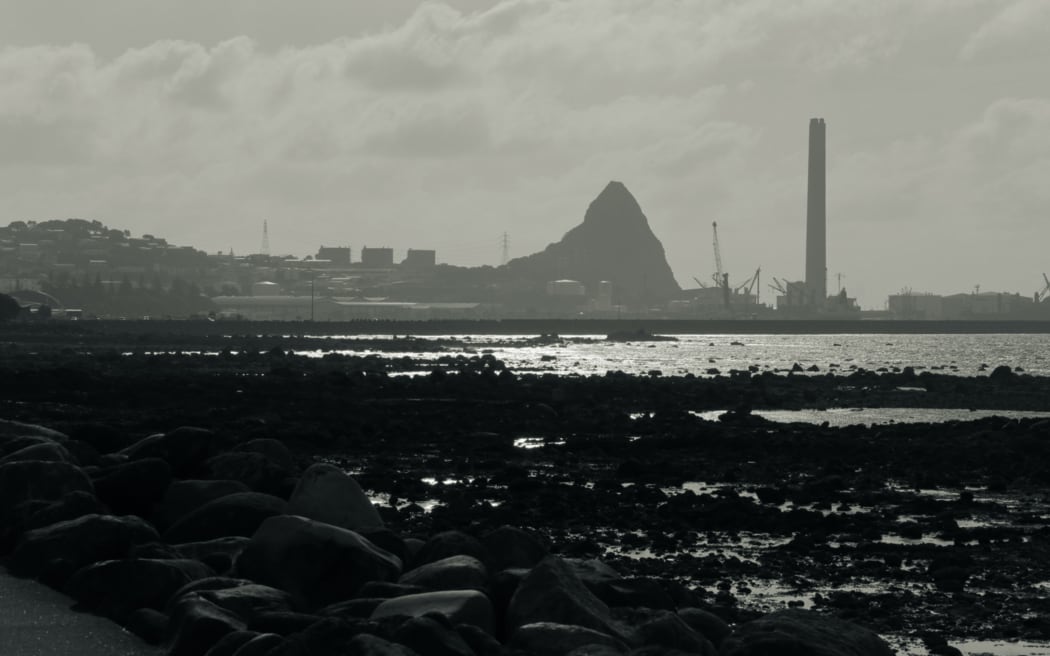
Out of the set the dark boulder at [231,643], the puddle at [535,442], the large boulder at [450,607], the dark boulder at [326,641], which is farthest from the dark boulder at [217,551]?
the puddle at [535,442]

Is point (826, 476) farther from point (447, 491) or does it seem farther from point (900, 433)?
point (900, 433)

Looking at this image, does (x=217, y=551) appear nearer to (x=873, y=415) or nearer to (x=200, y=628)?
(x=200, y=628)

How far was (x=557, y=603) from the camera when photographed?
1005 centimetres

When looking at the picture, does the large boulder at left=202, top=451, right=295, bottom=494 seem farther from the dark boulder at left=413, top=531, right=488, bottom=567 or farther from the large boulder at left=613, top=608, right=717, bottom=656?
the large boulder at left=613, top=608, right=717, bottom=656

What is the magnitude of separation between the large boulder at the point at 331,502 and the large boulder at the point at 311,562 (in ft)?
Result: 5.26

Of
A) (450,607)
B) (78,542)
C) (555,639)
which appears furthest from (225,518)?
(555,639)

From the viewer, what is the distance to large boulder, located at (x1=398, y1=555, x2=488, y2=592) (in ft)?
35.7

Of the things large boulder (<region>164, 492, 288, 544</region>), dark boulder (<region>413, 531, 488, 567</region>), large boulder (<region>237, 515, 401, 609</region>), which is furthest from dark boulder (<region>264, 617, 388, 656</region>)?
large boulder (<region>164, 492, 288, 544</region>)

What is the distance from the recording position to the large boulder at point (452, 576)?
35.7ft

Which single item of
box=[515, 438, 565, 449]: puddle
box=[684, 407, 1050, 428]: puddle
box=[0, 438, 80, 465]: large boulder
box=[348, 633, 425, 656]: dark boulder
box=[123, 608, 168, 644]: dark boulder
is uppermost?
box=[0, 438, 80, 465]: large boulder

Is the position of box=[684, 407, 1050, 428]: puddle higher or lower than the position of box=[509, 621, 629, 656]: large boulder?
lower

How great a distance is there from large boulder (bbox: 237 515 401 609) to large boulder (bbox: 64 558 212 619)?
1.88 ft

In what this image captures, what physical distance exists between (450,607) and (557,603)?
0.73 metres

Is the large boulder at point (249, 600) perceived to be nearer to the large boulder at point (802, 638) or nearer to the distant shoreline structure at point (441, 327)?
the large boulder at point (802, 638)
